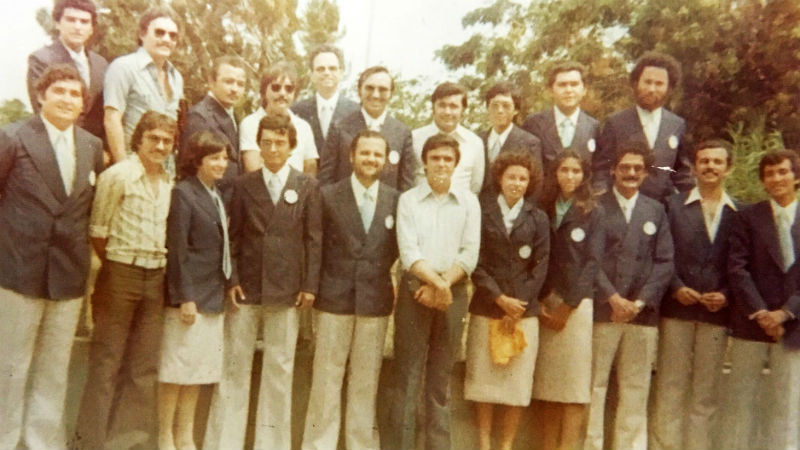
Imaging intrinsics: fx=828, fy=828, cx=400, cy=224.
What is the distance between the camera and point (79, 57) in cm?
308

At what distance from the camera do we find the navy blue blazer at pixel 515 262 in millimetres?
3125

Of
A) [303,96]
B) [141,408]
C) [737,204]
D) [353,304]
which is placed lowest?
[141,408]

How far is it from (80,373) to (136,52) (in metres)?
1.21

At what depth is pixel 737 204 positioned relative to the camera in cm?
336

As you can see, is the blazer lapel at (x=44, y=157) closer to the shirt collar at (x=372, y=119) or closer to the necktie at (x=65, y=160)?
the necktie at (x=65, y=160)

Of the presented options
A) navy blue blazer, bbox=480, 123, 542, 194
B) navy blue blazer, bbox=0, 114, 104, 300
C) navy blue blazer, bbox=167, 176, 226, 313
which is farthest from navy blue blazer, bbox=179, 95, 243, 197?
navy blue blazer, bbox=480, 123, 542, 194

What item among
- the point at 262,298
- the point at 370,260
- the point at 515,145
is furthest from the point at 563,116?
the point at 262,298

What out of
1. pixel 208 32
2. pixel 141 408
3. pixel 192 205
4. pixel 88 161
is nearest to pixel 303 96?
pixel 208 32

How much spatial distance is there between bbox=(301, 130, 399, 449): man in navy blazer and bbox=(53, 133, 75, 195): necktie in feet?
2.95

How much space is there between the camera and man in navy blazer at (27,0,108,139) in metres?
3.07

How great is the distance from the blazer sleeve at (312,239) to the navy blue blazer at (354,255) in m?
0.03

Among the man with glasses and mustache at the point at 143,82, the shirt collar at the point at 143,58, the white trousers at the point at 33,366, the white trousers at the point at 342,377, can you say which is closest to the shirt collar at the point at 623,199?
the white trousers at the point at 342,377

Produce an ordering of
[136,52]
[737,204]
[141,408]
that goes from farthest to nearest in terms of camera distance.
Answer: [737,204] < [136,52] < [141,408]

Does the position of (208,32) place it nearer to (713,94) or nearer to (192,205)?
(192,205)
